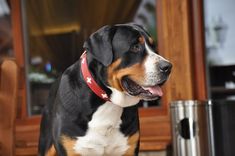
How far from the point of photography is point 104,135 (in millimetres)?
2238

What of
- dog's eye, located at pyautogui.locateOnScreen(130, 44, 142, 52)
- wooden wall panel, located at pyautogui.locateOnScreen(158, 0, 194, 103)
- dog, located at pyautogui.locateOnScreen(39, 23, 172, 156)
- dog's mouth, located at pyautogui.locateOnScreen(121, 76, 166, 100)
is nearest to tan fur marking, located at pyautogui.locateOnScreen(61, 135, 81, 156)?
dog, located at pyautogui.locateOnScreen(39, 23, 172, 156)

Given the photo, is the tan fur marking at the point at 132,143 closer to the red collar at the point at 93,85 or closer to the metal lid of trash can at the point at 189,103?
Result: the red collar at the point at 93,85

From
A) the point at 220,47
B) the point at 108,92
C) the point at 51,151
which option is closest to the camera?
the point at 108,92

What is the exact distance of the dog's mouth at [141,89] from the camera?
210 centimetres

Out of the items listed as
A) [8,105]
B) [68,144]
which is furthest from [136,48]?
[8,105]

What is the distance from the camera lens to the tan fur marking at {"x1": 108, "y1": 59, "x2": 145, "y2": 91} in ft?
6.74

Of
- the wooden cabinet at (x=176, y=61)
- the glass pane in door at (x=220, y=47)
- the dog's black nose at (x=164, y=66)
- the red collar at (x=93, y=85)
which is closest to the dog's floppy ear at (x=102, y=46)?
the red collar at (x=93, y=85)

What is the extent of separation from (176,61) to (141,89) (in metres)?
1.47

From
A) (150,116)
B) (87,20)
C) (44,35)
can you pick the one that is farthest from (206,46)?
(44,35)

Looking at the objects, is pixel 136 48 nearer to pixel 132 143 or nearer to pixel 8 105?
pixel 132 143

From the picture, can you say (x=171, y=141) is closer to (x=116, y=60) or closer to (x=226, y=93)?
(x=226, y=93)

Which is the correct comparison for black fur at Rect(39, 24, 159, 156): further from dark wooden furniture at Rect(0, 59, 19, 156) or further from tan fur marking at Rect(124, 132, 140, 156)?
dark wooden furniture at Rect(0, 59, 19, 156)

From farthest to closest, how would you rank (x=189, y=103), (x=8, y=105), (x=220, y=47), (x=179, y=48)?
(x=220, y=47) → (x=179, y=48) → (x=189, y=103) → (x=8, y=105)

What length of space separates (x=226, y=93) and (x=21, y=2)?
1895mm
